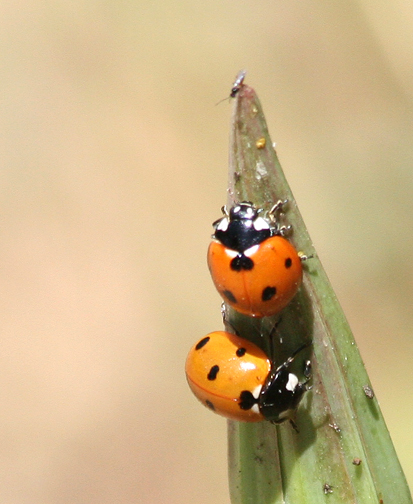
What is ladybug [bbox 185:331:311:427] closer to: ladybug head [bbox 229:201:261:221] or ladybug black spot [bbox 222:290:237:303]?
ladybug black spot [bbox 222:290:237:303]

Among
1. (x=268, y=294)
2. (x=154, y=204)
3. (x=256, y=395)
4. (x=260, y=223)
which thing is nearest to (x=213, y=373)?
(x=256, y=395)

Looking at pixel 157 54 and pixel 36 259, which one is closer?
pixel 36 259

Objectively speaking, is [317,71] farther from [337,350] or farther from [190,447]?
[337,350]

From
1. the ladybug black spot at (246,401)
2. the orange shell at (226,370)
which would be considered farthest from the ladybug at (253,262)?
the ladybug black spot at (246,401)

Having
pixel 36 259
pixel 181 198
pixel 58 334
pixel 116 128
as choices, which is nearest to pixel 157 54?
pixel 116 128

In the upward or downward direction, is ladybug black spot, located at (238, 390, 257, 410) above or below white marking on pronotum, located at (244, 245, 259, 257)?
below

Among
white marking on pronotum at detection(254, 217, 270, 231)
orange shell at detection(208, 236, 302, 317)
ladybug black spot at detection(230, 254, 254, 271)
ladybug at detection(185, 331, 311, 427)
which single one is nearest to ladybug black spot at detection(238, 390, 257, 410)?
ladybug at detection(185, 331, 311, 427)

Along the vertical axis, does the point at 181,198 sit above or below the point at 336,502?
above
